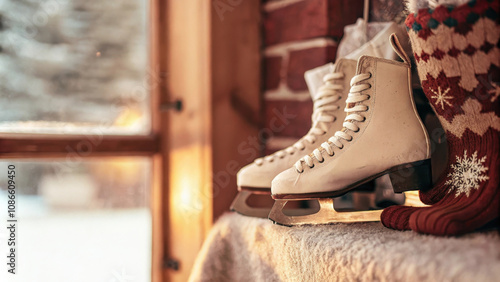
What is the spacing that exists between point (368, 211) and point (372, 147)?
0.31 ft

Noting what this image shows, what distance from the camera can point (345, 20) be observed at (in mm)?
858

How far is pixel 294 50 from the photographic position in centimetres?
93

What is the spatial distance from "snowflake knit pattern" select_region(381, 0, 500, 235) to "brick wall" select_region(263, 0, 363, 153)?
358 mm

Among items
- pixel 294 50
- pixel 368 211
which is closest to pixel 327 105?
pixel 368 211

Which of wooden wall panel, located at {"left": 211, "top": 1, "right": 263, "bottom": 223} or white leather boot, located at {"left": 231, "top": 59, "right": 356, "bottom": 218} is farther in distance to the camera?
wooden wall panel, located at {"left": 211, "top": 1, "right": 263, "bottom": 223}

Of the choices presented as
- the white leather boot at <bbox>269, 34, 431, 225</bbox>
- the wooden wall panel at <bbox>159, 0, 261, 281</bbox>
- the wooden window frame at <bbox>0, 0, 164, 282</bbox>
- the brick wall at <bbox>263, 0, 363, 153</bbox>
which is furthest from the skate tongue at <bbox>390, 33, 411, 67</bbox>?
the wooden window frame at <bbox>0, 0, 164, 282</bbox>

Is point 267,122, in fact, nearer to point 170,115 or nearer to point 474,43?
point 170,115

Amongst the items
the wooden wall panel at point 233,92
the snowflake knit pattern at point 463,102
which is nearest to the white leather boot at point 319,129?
the snowflake knit pattern at point 463,102

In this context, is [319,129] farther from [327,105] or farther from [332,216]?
[332,216]

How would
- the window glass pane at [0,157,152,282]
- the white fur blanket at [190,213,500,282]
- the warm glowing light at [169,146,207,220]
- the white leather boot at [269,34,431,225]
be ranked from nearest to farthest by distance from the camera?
1. the white fur blanket at [190,213,500,282]
2. the white leather boot at [269,34,431,225]
3. the window glass pane at [0,157,152,282]
4. the warm glowing light at [169,146,207,220]

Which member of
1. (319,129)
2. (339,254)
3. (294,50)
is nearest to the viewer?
(339,254)

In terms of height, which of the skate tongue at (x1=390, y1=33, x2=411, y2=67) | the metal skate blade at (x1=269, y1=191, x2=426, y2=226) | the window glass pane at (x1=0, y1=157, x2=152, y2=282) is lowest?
the window glass pane at (x1=0, y1=157, x2=152, y2=282)

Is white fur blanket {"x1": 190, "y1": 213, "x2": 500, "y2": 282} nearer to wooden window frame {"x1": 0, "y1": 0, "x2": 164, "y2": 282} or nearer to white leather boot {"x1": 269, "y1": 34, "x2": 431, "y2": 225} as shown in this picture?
white leather boot {"x1": 269, "y1": 34, "x2": 431, "y2": 225}

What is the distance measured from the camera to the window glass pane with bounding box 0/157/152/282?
2.74ft
